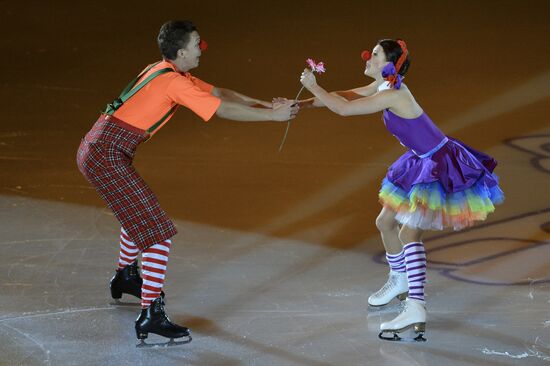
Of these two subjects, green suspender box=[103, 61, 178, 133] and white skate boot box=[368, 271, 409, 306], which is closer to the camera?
green suspender box=[103, 61, 178, 133]

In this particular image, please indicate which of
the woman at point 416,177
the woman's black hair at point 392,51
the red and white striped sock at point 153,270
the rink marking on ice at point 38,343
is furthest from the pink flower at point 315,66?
the rink marking on ice at point 38,343

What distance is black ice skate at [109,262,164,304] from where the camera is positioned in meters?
5.86

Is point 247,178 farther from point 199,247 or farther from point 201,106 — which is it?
point 201,106

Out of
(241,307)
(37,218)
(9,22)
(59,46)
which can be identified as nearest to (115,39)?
(59,46)

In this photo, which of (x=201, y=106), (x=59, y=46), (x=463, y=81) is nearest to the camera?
(x=201, y=106)

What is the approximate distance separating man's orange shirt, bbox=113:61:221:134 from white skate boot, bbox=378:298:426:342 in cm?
140

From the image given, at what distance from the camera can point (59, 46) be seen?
11844mm

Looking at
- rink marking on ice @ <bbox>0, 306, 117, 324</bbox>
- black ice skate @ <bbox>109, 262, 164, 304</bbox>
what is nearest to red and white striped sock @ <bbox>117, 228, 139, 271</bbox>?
black ice skate @ <bbox>109, 262, 164, 304</bbox>

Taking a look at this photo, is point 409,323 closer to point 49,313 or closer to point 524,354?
point 524,354

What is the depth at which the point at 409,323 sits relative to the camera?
17.6ft

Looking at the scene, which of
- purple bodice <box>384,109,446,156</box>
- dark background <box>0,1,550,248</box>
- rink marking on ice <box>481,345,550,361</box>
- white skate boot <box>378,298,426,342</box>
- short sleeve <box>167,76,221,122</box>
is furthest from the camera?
dark background <box>0,1,550,248</box>

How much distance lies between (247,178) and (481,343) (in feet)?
10.3

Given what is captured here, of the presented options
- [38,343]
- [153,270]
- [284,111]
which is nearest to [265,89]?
[284,111]

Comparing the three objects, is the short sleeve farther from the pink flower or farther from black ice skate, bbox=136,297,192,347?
black ice skate, bbox=136,297,192,347
